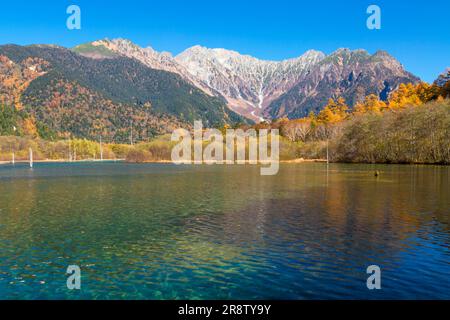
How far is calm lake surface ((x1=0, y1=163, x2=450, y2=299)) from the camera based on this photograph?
63.4 ft

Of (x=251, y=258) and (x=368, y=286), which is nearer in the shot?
(x=368, y=286)

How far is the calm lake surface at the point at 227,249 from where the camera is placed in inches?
761

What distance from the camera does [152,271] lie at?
72.2ft

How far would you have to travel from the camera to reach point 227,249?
26578mm

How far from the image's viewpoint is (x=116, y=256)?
2506cm
